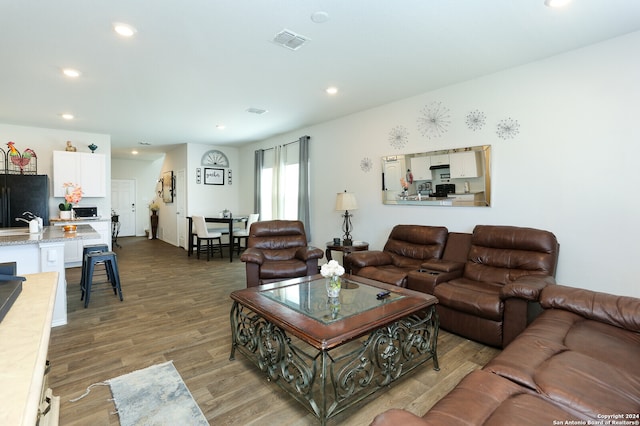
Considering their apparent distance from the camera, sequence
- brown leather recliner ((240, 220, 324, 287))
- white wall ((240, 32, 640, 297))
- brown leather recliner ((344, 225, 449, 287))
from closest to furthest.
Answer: white wall ((240, 32, 640, 297))
brown leather recliner ((344, 225, 449, 287))
brown leather recliner ((240, 220, 324, 287))

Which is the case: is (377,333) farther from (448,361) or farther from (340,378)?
(448,361)

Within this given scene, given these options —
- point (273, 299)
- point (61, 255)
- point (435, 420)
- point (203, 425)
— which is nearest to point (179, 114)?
point (61, 255)

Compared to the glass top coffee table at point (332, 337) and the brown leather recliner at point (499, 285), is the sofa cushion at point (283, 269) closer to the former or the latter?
the glass top coffee table at point (332, 337)

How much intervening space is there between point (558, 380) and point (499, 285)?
1680 mm

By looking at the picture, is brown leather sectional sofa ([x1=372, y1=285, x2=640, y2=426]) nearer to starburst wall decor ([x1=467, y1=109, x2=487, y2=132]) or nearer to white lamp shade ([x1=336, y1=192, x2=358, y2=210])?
starburst wall decor ([x1=467, y1=109, x2=487, y2=132])

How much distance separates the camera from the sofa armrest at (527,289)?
2325 mm

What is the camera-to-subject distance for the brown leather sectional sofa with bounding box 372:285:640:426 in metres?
1.15

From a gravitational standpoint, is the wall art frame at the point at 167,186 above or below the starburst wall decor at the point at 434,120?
below

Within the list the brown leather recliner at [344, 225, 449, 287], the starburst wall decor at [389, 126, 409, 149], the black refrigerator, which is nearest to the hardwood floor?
the brown leather recliner at [344, 225, 449, 287]

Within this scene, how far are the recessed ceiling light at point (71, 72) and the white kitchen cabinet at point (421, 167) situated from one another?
393cm

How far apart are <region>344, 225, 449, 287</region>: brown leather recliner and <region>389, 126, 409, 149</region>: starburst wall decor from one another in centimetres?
116

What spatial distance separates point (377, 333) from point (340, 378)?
0.36 metres

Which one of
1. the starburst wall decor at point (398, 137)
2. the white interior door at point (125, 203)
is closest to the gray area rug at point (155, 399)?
the starburst wall decor at point (398, 137)

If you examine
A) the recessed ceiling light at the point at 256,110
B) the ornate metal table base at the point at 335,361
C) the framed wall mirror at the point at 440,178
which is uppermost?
the recessed ceiling light at the point at 256,110
